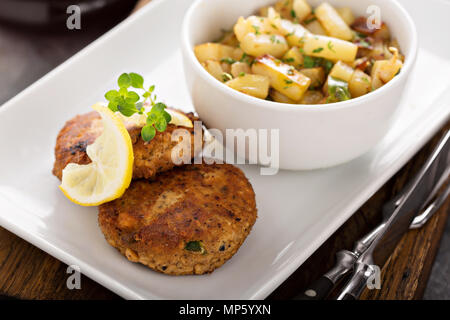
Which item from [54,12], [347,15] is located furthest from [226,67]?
[54,12]

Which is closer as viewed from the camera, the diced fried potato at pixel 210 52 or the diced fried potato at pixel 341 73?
the diced fried potato at pixel 341 73

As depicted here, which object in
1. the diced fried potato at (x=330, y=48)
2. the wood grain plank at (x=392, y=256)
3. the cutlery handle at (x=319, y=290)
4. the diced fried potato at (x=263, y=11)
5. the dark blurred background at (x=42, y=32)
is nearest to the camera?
the cutlery handle at (x=319, y=290)

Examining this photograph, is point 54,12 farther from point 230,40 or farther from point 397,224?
point 397,224

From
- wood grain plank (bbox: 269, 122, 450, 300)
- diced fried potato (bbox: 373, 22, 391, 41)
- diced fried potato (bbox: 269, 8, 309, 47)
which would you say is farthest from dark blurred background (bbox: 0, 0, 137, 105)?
wood grain plank (bbox: 269, 122, 450, 300)

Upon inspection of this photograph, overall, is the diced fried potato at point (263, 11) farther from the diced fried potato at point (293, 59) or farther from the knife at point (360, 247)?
the knife at point (360, 247)

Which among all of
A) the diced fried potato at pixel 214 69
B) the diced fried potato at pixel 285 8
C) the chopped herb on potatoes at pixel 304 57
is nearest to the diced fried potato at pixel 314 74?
the chopped herb on potatoes at pixel 304 57
